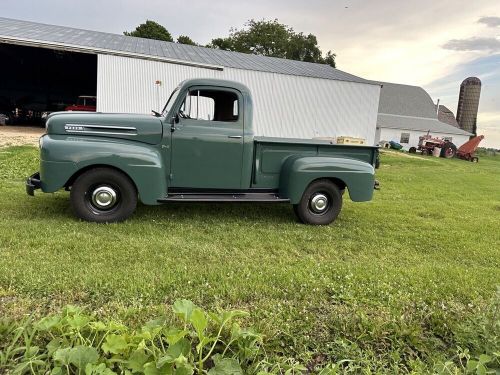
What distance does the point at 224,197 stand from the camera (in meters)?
5.84

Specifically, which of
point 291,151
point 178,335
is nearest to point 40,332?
point 178,335

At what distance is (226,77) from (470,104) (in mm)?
38335

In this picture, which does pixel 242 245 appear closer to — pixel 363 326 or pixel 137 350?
pixel 363 326

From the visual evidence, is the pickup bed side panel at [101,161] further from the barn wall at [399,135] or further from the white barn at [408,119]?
the barn wall at [399,135]

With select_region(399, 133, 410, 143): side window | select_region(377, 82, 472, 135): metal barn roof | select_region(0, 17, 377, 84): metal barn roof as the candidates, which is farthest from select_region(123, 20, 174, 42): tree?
select_region(399, 133, 410, 143): side window

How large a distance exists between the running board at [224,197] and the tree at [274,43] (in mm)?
47216

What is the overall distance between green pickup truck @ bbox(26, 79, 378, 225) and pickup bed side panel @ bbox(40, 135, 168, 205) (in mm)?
12

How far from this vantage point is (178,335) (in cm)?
243

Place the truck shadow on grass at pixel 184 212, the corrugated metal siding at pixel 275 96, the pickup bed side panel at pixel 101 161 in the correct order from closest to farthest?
the pickup bed side panel at pixel 101 161, the truck shadow on grass at pixel 184 212, the corrugated metal siding at pixel 275 96

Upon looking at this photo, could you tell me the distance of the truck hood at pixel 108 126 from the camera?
17.6 feet

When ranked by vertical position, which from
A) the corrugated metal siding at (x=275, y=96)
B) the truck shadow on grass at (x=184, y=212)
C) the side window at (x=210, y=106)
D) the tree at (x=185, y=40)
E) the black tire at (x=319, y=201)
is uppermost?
the tree at (x=185, y=40)

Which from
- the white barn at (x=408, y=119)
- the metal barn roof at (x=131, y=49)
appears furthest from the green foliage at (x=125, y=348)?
the white barn at (x=408, y=119)

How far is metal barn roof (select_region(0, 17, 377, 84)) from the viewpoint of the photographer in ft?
58.2

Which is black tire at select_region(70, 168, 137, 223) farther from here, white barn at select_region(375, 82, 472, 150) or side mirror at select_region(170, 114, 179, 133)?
white barn at select_region(375, 82, 472, 150)
